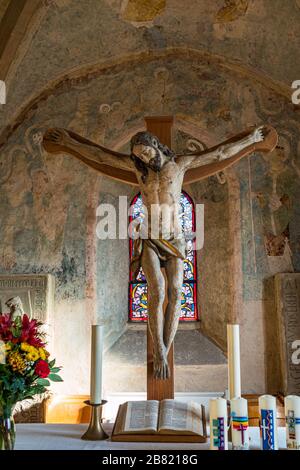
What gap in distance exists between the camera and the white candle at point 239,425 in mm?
2254

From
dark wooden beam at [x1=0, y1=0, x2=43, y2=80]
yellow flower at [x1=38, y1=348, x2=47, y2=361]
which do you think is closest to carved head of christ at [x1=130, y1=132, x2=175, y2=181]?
yellow flower at [x1=38, y1=348, x2=47, y2=361]

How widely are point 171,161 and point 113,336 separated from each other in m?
4.83

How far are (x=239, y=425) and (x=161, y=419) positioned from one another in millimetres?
524

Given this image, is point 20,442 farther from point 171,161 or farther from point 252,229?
point 252,229

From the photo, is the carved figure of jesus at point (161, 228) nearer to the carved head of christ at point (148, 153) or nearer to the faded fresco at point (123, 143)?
the carved head of christ at point (148, 153)

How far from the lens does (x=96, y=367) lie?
8.61ft

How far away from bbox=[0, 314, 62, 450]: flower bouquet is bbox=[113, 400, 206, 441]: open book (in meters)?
0.53

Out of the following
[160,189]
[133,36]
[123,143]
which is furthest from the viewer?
[123,143]

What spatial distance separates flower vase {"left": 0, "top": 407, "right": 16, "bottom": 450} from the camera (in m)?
2.27

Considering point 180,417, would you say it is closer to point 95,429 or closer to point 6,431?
point 95,429

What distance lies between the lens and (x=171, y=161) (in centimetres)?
364

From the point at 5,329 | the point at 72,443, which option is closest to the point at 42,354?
the point at 5,329

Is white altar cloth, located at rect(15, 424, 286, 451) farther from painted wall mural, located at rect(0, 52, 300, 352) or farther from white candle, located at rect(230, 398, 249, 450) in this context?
painted wall mural, located at rect(0, 52, 300, 352)

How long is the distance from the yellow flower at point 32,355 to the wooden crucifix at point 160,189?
1.11 metres
